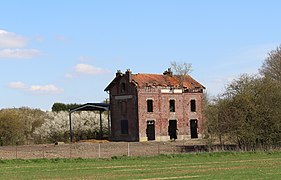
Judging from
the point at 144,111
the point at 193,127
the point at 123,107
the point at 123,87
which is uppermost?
the point at 123,87

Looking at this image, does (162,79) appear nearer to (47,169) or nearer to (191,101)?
(191,101)

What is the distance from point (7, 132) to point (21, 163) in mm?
34685

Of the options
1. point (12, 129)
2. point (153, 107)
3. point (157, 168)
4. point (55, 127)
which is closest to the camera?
point (157, 168)

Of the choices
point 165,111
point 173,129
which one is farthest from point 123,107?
point 173,129

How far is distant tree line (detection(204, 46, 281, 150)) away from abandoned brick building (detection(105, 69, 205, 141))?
2168 cm

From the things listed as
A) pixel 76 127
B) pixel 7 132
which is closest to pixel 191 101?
pixel 76 127

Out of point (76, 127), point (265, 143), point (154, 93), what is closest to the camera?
point (265, 143)

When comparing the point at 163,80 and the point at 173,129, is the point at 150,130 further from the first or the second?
the point at 163,80

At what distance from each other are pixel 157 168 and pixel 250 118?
1683 centimetres

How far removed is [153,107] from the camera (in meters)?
69.4

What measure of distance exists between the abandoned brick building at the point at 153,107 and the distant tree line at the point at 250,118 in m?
21.7

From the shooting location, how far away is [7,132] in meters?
71.1

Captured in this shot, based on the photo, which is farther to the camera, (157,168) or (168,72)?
(168,72)

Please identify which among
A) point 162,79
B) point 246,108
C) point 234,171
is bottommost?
point 234,171
